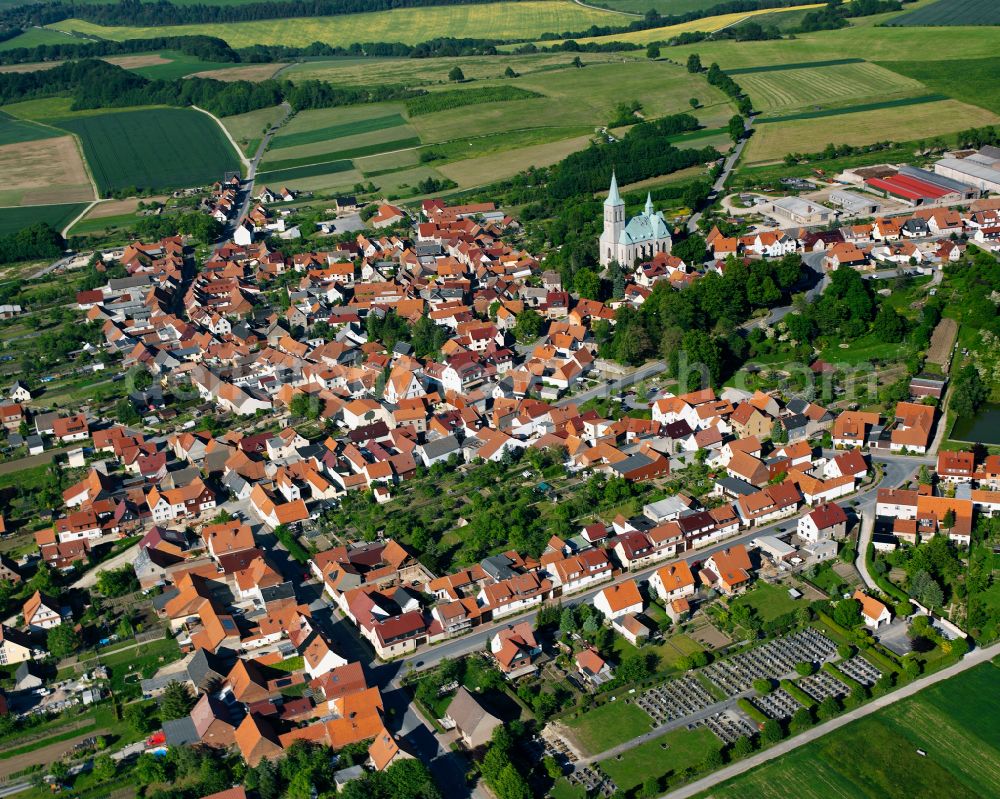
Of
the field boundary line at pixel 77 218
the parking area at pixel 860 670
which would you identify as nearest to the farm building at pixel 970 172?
the parking area at pixel 860 670

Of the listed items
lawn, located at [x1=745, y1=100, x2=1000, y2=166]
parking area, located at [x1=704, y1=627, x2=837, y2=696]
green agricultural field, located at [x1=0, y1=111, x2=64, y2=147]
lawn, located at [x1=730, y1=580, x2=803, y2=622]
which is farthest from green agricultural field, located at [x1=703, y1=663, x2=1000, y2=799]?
green agricultural field, located at [x1=0, y1=111, x2=64, y2=147]

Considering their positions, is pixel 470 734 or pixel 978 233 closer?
pixel 470 734

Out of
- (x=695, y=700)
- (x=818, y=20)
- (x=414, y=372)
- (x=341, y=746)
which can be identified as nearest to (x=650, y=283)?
(x=414, y=372)

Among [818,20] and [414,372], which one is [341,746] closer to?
[414,372]

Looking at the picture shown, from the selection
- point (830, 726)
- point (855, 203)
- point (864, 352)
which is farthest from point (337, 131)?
point (830, 726)

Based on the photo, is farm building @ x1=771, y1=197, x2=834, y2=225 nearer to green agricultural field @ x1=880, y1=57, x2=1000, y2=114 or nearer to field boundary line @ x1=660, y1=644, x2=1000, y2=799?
green agricultural field @ x1=880, y1=57, x2=1000, y2=114

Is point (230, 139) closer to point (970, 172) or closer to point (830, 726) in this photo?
point (970, 172)

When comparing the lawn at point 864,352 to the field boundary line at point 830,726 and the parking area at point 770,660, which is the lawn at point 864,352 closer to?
the parking area at point 770,660
